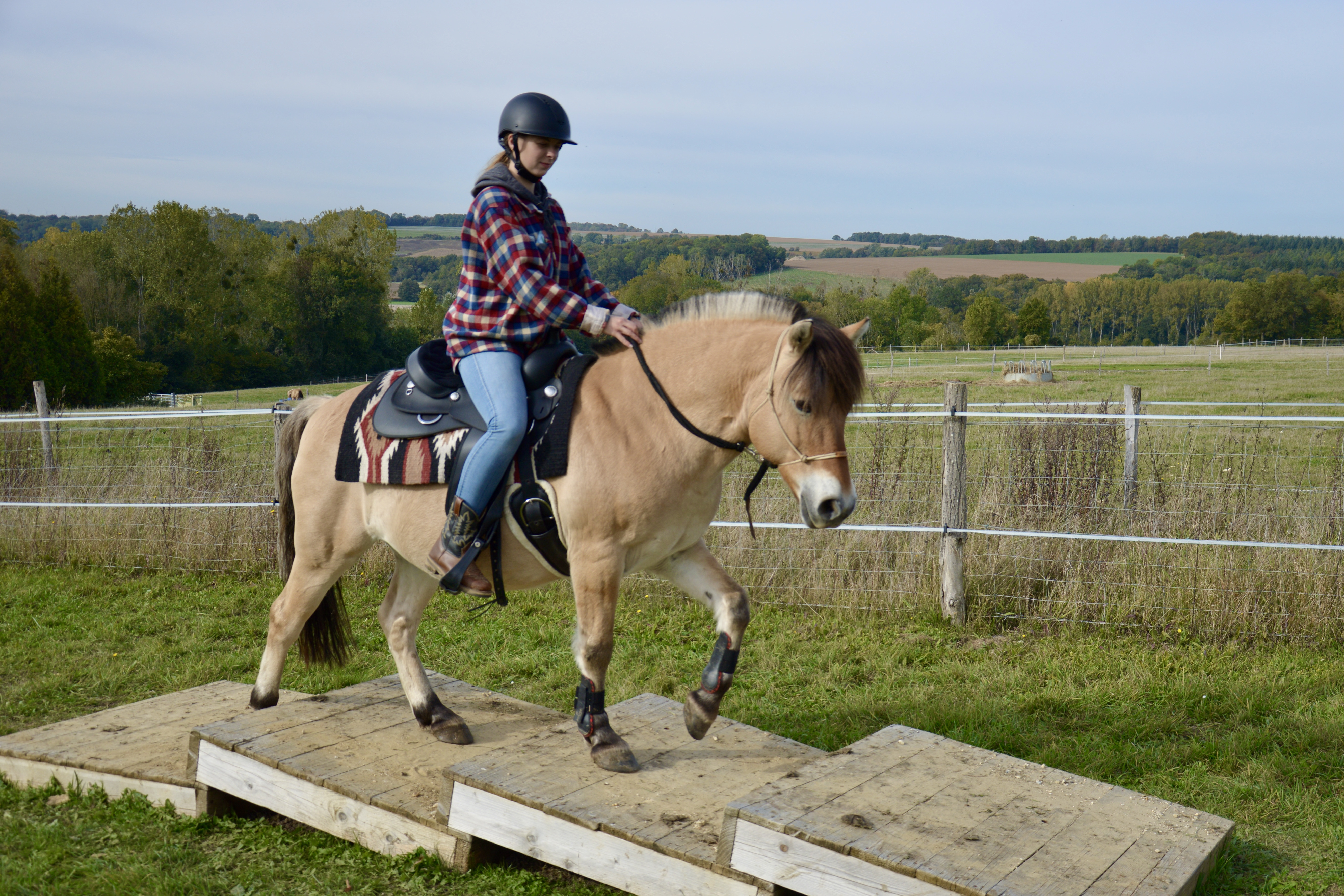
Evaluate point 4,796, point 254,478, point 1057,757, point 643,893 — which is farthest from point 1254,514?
point 254,478

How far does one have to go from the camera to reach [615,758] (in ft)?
11.5

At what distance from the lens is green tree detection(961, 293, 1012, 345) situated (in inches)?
2805

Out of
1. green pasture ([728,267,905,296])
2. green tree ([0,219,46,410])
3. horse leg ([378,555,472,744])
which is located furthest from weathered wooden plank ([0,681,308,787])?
green pasture ([728,267,905,296])

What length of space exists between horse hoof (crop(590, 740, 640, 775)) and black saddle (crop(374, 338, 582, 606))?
2.30 feet

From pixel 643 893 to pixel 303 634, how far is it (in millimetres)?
2386

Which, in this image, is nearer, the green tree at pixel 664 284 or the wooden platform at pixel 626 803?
the wooden platform at pixel 626 803

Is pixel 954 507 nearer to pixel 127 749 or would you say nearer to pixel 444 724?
pixel 444 724

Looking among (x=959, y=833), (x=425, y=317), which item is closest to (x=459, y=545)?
(x=959, y=833)

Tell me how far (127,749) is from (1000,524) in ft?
19.8

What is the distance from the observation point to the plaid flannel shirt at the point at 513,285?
11.2 ft

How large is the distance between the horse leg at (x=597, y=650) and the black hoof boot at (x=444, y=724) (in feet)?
2.27

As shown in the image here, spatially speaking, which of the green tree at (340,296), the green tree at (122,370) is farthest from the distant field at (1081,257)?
the green tree at (122,370)

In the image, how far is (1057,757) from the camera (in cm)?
455

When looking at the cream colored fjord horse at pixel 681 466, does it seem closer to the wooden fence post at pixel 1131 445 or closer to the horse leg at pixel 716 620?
the horse leg at pixel 716 620
